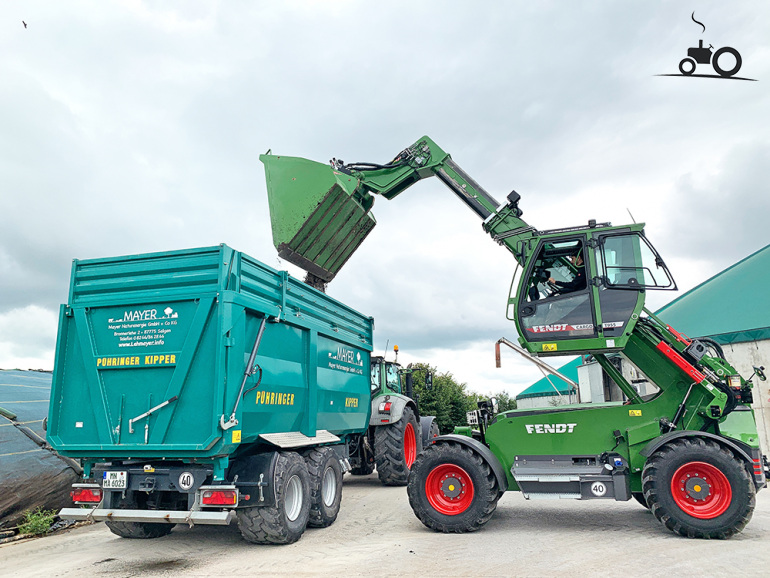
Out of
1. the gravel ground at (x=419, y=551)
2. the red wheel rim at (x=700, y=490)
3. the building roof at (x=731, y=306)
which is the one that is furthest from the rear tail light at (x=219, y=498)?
the building roof at (x=731, y=306)

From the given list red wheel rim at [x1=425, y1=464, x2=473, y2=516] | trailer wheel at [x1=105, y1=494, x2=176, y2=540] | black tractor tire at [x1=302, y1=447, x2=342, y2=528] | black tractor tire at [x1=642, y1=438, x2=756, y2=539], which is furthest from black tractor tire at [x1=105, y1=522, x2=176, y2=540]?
black tractor tire at [x1=642, y1=438, x2=756, y2=539]

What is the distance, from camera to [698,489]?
6.00 metres

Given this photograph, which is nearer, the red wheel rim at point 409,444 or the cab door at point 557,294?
the cab door at point 557,294

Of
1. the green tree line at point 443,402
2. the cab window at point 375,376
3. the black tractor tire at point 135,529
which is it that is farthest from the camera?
the green tree line at point 443,402

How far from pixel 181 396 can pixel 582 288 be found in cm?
468

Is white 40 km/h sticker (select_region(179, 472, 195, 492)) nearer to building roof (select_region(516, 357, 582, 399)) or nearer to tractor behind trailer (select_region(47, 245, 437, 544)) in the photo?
tractor behind trailer (select_region(47, 245, 437, 544))

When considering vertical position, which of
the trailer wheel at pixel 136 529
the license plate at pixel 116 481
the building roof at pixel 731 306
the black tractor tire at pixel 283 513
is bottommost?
the trailer wheel at pixel 136 529

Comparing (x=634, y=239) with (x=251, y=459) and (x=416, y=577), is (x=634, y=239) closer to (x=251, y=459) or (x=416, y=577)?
(x=416, y=577)

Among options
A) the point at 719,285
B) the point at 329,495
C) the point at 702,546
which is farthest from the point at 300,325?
the point at 719,285

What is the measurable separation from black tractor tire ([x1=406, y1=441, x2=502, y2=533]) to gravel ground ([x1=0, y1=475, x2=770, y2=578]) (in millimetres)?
193

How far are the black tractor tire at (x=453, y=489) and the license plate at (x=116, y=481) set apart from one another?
3127mm

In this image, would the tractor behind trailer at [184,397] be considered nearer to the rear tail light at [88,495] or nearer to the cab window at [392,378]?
the rear tail light at [88,495]

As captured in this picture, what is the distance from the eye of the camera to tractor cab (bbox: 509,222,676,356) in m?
6.59

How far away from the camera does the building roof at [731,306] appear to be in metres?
14.5
